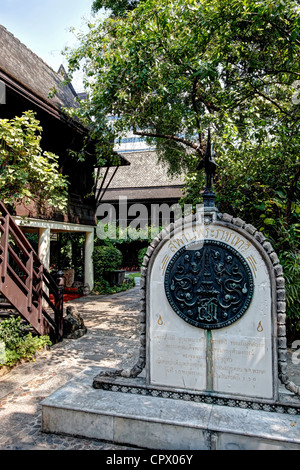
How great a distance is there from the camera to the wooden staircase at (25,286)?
5.51 m

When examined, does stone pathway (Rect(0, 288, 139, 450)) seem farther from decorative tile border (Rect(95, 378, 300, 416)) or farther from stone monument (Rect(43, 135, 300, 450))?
decorative tile border (Rect(95, 378, 300, 416))

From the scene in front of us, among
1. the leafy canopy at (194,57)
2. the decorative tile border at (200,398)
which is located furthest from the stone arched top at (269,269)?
the leafy canopy at (194,57)

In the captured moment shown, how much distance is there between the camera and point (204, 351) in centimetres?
355

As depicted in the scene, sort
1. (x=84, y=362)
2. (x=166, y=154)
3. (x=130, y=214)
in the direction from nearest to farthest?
(x=84, y=362), (x=166, y=154), (x=130, y=214)

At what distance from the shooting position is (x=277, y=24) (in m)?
6.20

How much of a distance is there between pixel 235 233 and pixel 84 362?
384cm

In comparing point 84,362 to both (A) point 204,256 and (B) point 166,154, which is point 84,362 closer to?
(A) point 204,256

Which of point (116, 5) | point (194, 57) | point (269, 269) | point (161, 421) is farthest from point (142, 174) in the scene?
point (161, 421)

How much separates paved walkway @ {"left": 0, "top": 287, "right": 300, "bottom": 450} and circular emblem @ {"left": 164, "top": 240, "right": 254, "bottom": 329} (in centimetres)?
152

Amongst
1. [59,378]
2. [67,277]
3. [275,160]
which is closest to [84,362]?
[59,378]

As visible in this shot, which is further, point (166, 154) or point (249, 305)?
point (166, 154)

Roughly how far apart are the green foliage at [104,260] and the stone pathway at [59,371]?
4074 millimetres

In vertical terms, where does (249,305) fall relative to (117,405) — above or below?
above

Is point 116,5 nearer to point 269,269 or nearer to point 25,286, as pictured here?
point 25,286
